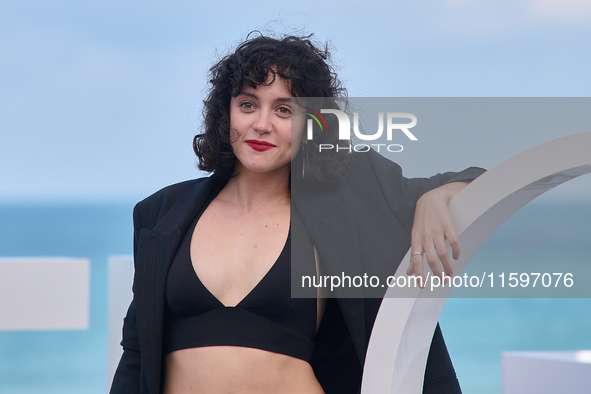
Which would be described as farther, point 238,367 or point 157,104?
point 157,104

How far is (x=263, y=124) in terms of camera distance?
1.47 meters

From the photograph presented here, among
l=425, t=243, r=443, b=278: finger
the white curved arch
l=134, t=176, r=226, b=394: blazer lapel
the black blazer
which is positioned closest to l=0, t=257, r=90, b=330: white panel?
the black blazer

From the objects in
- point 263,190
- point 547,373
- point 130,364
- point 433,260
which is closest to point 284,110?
point 263,190

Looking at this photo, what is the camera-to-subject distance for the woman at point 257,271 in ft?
4.77

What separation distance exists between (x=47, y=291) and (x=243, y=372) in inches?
48.3

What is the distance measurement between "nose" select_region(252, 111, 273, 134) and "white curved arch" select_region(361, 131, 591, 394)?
51 cm

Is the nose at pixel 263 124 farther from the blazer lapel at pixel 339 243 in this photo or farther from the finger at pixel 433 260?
the finger at pixel 433 260

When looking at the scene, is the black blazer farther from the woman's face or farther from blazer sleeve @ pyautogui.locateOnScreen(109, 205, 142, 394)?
the woman's face

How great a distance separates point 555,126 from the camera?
1123mm

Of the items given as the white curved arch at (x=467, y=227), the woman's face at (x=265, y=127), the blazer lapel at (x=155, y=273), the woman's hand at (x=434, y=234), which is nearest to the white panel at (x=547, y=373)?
the white curved arch at (x=467, y=227)

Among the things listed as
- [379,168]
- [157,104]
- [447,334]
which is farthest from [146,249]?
[157,104]

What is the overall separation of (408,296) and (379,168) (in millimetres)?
395

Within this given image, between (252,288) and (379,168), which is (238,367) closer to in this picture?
(252,288)

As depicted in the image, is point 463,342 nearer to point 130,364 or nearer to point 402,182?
point 130,364
